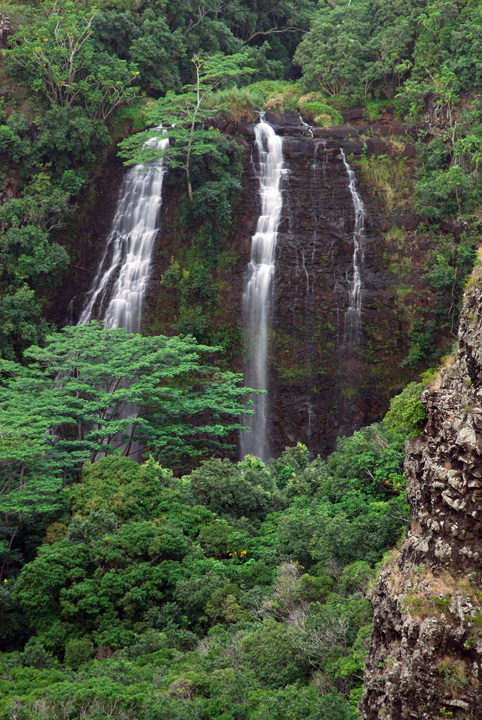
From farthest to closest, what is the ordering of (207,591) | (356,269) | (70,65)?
(70,65)
(356,269)
(207,591)

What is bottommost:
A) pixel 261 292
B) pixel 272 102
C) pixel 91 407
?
pixel 91 407

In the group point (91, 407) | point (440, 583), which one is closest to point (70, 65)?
point (91, 407)

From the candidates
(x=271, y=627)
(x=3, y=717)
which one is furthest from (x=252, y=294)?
(x=3, y=717)

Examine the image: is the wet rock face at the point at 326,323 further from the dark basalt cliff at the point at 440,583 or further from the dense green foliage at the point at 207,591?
the dark basalt cliff at the point at 440,583

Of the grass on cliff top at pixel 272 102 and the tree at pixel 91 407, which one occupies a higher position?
the grass on cliff top at pixel 272 102

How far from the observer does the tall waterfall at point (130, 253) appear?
2602cm

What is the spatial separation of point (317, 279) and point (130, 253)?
7323mm

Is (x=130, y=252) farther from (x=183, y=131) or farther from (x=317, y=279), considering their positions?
(x=317, y=279)

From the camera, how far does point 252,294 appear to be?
84.3 ft

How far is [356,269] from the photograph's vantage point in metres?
25.4

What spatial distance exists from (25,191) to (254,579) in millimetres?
19336

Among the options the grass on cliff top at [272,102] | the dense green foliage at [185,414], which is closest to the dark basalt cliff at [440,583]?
the dense green foliage at [185,414]

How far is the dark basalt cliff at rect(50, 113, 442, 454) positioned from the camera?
24453 mm

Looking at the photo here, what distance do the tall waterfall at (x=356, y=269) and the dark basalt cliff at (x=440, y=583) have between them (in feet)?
54.6
